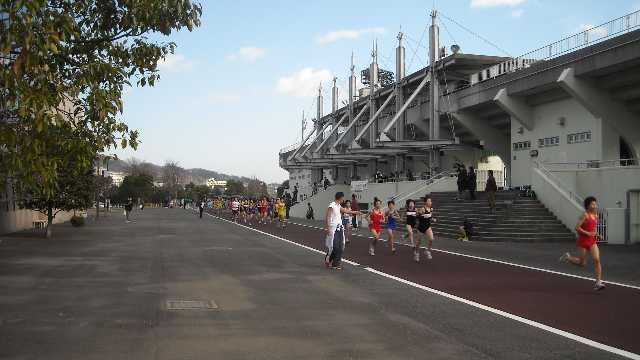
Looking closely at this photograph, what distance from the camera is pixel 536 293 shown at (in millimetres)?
11336

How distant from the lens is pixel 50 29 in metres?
7.89

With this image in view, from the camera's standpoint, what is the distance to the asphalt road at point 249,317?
6855mm

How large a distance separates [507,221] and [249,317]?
60.5 feet

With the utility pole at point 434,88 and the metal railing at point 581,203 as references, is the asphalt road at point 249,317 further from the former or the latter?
the utility pole at point 434,88

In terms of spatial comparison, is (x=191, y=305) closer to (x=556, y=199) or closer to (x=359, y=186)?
(x=556, y=199)

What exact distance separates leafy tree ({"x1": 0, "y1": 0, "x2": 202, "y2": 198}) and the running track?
6252 mm

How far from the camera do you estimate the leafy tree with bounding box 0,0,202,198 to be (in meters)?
7.77

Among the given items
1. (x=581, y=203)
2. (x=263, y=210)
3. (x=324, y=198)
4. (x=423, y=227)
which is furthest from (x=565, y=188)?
(x=324, y=198)

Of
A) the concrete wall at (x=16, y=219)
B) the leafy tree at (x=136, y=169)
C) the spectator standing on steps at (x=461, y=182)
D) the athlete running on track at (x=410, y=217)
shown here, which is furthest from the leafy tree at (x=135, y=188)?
the athlete running on track at (x=410, y=217)

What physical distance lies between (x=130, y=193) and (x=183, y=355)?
104860 mm

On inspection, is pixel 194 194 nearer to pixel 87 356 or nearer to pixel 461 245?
pixel 461 245

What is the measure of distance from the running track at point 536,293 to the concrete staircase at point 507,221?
7.17 m

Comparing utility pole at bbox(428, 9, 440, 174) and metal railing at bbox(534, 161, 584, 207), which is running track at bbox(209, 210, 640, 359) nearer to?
metal railing at bbox(534, 161, 584, 207)

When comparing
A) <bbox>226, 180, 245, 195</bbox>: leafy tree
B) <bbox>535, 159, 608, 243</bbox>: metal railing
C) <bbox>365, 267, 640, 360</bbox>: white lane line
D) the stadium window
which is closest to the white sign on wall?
the stadium window
